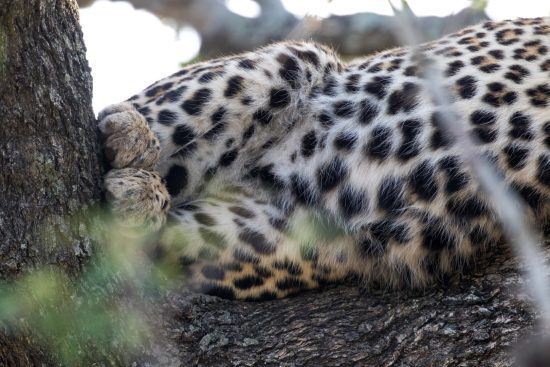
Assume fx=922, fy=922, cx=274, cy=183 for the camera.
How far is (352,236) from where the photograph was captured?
9.97 ft

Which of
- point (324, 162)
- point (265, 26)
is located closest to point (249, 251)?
point (324, 162)

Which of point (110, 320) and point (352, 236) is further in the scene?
point (352, 236)

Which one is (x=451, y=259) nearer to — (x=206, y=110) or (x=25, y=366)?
(x=206, y=110)

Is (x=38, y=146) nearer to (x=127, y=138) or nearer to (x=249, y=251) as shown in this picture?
(x=127, y=138)

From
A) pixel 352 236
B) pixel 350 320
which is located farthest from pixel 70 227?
pixel 352 236

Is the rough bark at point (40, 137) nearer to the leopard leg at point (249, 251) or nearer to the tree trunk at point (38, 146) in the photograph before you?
the tree trunk at point (38, 146)

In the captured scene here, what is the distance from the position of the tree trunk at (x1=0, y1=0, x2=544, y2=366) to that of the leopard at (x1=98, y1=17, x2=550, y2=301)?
158 millimetres

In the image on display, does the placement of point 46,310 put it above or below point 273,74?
below

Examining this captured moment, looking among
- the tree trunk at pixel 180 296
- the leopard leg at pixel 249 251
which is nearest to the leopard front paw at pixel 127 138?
the tree trunk at pixel 180 296

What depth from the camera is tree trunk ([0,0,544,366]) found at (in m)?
2.22

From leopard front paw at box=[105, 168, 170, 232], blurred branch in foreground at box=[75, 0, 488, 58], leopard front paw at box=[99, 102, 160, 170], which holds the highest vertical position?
blurred branch in foreground at box=[75, 0, 488, 58]

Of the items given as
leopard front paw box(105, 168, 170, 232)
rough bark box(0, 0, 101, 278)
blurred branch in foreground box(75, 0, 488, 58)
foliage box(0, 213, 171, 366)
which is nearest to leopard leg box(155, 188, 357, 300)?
leopard front paw box(105, 168, 170, 232)

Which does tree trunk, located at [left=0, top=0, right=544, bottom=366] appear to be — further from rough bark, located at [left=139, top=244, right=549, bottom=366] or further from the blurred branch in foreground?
the blurred branch in foreground

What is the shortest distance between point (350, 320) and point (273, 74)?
1.07 metres
